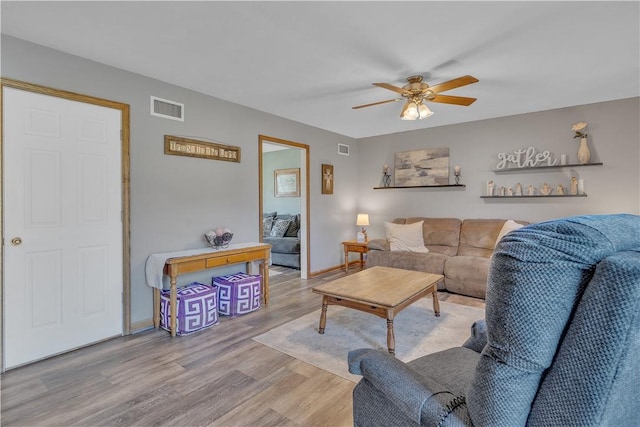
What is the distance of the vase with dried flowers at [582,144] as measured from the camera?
4059 millimetres

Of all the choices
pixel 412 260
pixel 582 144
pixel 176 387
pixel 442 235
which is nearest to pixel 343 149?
pixel 442 235

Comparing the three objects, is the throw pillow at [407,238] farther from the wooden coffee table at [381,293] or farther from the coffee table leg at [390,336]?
the coffee table leg at [390,336]

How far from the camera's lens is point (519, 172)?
4.64 metres

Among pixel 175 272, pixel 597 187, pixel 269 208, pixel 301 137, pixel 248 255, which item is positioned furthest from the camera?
pixel 269 208

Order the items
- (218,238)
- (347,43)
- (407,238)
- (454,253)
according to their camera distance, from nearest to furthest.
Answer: (347,43) → (218,238) → (454,253) → (407,238)

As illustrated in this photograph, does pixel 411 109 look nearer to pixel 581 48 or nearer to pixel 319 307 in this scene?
pixel 581 48

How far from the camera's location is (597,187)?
409cm

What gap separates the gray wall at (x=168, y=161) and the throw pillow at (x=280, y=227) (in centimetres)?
196

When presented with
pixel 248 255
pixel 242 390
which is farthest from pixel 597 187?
pixel 242 390

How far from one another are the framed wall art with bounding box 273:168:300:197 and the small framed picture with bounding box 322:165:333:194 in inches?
58.2

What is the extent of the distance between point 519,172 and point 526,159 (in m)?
0.20

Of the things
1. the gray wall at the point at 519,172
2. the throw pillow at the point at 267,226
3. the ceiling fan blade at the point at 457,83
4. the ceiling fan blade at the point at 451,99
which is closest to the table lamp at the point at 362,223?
the gray wall at the point at 519,172

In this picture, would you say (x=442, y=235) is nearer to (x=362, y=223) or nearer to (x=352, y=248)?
(x=362, y=223)

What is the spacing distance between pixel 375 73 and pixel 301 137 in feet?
6.88
